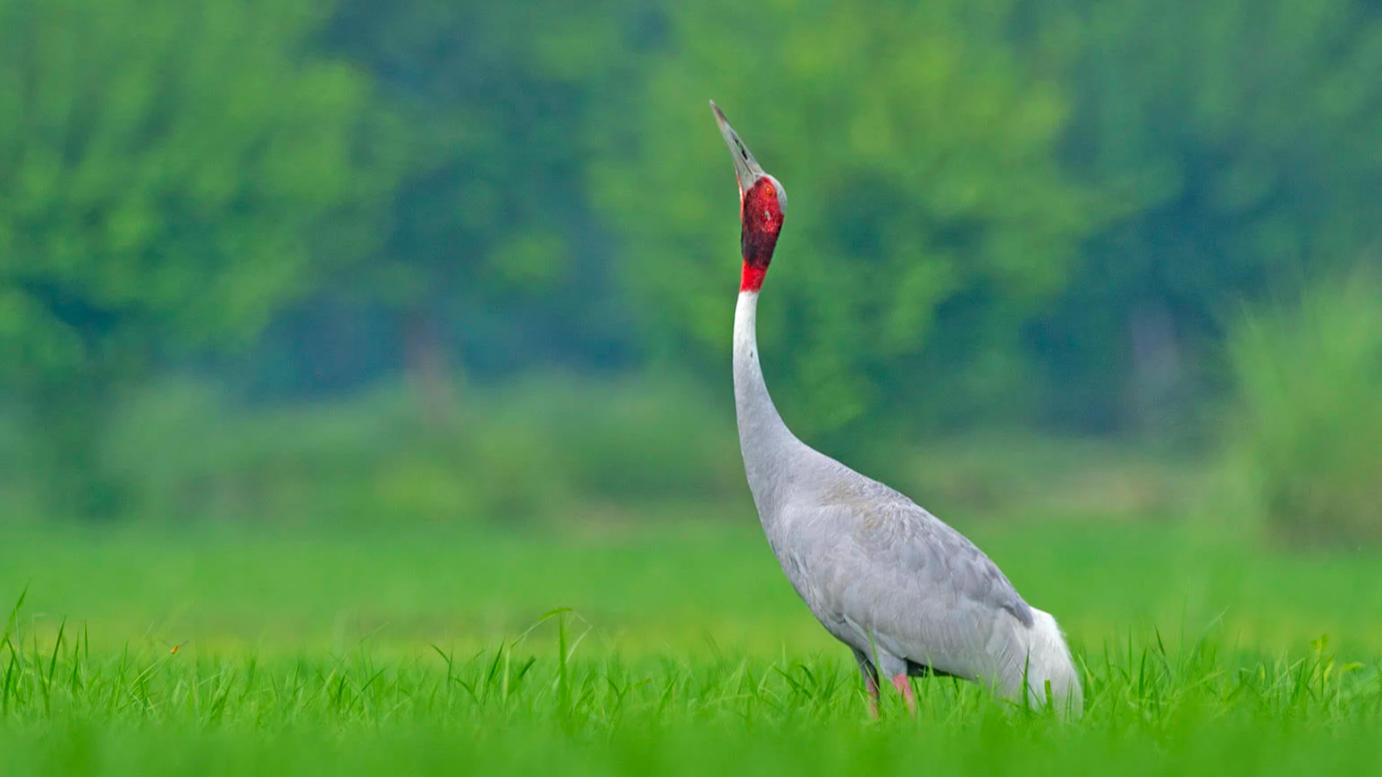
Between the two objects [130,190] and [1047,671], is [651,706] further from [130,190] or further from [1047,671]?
[130,190]

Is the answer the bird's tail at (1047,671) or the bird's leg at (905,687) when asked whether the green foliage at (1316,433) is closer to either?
the bird's tail at (1047,671)

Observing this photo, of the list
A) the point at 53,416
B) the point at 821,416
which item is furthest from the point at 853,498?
the point at 53,416

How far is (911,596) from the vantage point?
610 cm

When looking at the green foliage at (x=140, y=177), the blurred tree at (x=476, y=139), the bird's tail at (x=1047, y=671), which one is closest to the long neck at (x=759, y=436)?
the bird's tail at (x=1047, y=671)

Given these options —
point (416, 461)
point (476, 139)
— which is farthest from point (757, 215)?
point (476, 139)

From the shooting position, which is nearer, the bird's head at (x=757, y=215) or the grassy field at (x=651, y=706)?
the grassy field at (x=651, y=706)

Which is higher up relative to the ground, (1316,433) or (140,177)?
(140,177)

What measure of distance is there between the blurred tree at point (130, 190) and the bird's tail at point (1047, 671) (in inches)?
669

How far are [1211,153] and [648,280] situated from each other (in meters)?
13.3

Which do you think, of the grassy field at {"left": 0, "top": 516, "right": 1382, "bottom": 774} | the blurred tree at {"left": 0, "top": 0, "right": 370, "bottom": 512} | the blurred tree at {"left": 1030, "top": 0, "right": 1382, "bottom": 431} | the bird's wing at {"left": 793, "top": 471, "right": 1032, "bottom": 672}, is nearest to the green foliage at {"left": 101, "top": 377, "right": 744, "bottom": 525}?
the blurred tree at {"left": 0, "top": 0, "right": 370, "bottom": 512}

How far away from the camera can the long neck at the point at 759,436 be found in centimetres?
647

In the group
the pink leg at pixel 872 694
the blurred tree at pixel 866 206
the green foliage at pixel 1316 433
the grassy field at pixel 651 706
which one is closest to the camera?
the grassy field at pixel 651 706

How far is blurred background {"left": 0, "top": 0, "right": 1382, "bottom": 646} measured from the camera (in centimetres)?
1717

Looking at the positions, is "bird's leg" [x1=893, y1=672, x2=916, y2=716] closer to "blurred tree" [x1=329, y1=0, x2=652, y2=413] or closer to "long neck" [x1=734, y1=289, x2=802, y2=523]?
"long neck" [x1=734, y1=289, x2=802, y2=523]
